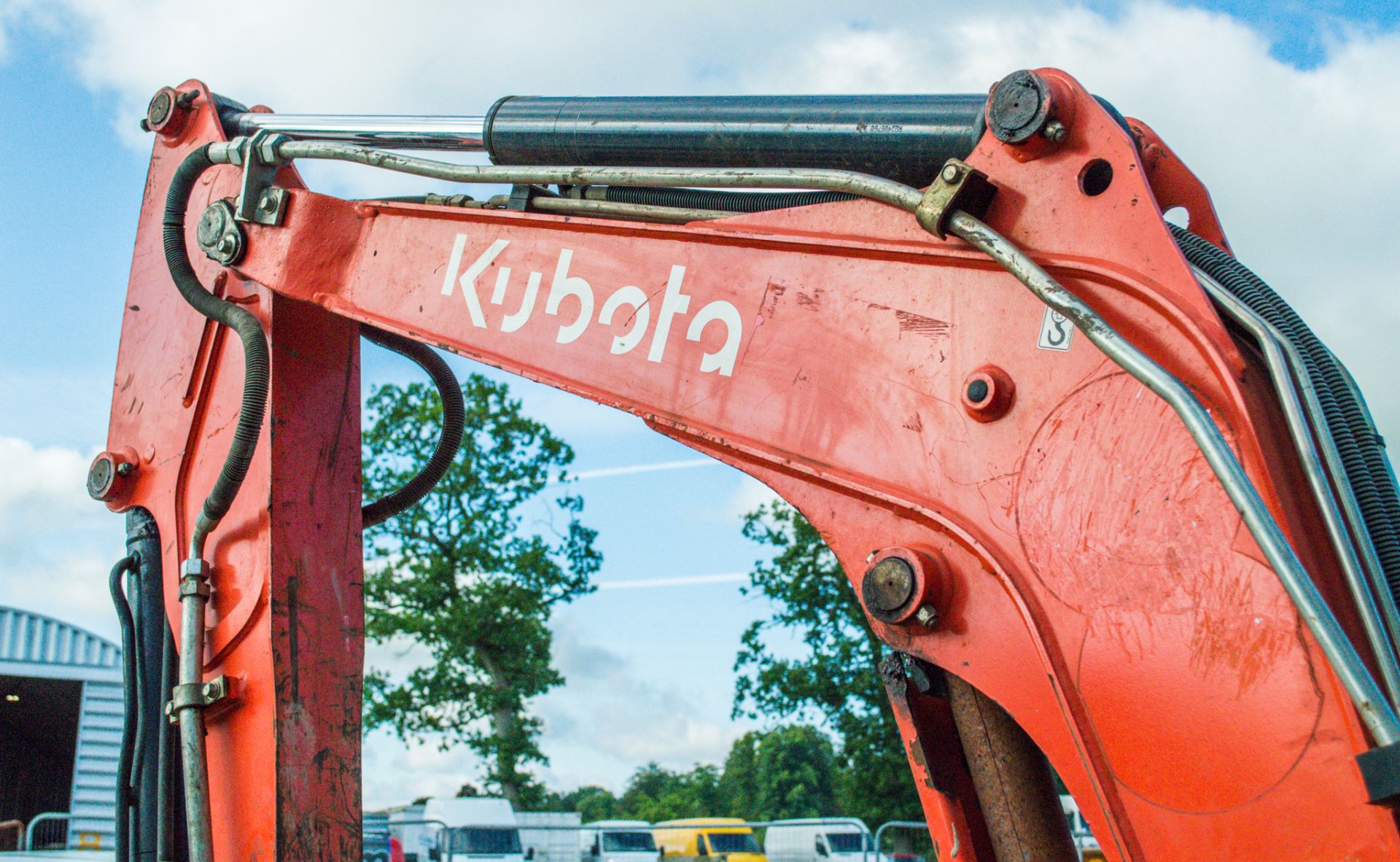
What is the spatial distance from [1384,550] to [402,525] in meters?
23.0

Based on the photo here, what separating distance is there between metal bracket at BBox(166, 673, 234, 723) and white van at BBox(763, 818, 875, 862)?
924 centimetres

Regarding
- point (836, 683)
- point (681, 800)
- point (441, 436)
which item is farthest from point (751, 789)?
point (441, 436)

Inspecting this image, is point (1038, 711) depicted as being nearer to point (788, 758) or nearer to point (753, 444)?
point (753, 444)

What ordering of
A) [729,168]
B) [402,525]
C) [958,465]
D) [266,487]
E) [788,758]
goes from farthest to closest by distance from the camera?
1. [788,758]
2. [402,525]
3. [266,487]
4. [729,168]
5. [958,465]

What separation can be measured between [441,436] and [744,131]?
1.46 m

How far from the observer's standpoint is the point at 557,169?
112 inches

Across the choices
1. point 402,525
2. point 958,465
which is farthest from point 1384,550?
point 402,525

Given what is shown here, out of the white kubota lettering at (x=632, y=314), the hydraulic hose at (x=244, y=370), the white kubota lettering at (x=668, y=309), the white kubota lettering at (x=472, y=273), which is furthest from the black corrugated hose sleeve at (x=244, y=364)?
the white kubota lettering at (x=668, y=309)

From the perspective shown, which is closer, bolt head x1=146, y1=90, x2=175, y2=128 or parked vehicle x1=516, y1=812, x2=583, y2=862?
bolt head x1=146, y1=90, x2=175, y2=128

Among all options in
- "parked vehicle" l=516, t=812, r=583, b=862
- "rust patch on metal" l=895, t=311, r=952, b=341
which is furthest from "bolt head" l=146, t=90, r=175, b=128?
"parked vehicle" l=516, t=812, r=583, b=862

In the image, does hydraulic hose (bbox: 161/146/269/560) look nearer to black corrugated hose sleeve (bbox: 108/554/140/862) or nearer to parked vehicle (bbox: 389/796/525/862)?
black corrugated hose sleeve (bbox: 108/554/140/862)

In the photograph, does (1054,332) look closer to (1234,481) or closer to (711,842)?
(1234,481)

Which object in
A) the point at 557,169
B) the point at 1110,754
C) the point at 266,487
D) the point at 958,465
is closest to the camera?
the point at 1110,754

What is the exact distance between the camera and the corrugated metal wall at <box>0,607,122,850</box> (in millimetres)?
15953
